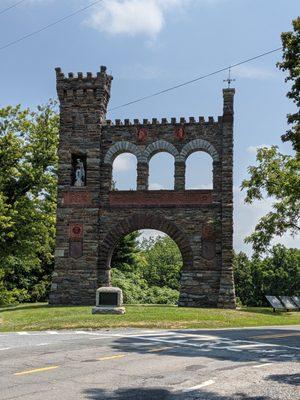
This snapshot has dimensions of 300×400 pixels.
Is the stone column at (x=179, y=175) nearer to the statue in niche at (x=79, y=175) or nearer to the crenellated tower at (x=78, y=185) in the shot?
the crenellated tower at (x=78, y=185)

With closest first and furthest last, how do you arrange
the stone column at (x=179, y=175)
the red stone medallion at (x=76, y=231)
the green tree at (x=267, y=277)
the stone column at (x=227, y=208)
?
the stone column at (x=227, y=208) < the stone column at (x=179, y=175) < the red stone medallion at (x=76, y=231) < the green tree at (x=267, y=277)

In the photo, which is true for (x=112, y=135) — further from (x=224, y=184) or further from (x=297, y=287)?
(x=297, y=287)

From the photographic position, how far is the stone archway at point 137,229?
94.6 ft

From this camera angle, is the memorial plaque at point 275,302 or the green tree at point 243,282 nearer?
the memorial plaque at point 275,302

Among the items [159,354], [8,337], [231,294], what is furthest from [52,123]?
[159,354]

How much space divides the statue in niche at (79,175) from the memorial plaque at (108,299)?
857 cm

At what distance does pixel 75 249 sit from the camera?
97.6 feet

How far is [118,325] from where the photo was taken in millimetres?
19578

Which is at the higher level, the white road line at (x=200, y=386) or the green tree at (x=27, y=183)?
the green tree at (x=27, y=183)

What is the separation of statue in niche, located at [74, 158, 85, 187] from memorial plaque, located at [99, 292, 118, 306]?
8.57 metres

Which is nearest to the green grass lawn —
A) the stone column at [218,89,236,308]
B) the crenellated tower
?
the stone column at [218,89,236,308]

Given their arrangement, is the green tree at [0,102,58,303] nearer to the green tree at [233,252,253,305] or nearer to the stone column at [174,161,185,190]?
the stone column at [174,161,185,190]

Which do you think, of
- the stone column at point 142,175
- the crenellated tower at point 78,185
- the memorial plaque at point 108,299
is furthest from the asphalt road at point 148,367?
the stone column at point 142,175

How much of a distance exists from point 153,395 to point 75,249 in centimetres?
2198
